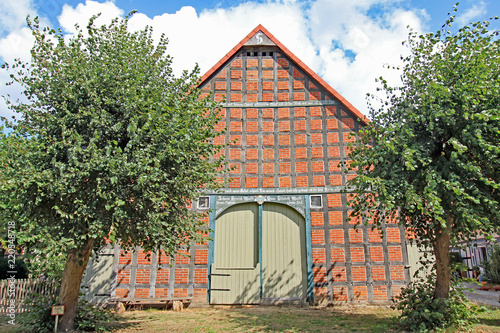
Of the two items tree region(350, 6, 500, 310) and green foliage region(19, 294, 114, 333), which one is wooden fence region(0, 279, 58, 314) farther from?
tree region(350, 6, 500, 310)

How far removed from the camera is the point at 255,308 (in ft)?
35.2

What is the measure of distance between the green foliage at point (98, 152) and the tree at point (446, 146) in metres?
3.61

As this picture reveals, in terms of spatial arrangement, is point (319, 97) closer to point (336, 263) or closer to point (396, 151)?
point (336, 263)

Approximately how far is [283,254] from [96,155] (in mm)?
7064

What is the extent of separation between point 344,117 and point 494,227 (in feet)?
20.9

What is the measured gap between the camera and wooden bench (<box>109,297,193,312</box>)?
34.7 ft

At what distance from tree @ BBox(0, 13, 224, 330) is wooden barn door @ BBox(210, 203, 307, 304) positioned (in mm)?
4166

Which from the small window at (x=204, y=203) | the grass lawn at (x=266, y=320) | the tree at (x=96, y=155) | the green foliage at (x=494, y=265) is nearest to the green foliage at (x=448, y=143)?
the grass lawn at (x=266, y=320)

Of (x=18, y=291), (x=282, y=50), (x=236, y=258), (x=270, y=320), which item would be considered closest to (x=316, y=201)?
(x=236, y=258)

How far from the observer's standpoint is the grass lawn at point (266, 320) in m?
7.79

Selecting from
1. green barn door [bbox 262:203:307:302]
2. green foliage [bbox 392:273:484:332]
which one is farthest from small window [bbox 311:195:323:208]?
green foliage [bbox 392:273:484:332]

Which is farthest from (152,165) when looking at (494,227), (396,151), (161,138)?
(494,227)

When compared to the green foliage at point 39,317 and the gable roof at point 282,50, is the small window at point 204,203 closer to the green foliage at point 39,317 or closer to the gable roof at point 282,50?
the gable roof at point 282,50

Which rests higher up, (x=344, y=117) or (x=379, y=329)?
(x=344, y=117)
